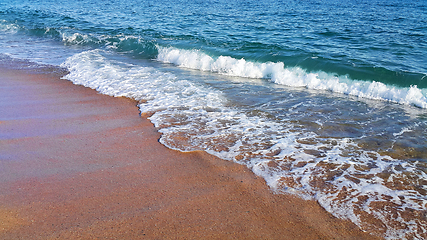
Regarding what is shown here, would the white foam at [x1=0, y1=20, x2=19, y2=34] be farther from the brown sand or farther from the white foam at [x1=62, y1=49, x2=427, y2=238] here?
the brown sand

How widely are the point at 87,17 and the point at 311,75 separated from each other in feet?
60.1

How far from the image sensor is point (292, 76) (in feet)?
31.3

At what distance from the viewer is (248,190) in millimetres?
3914

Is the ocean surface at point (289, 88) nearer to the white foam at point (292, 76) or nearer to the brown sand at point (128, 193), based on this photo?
the white foam at point (292, 76)

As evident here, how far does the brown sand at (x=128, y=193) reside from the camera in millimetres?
3244

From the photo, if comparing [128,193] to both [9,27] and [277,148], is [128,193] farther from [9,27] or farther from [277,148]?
[9,27]

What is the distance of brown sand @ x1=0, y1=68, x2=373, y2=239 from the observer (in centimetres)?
324

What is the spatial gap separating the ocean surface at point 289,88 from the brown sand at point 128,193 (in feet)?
1.15

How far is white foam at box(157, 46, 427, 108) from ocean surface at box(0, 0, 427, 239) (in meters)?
0.04

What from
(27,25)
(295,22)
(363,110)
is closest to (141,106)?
(363,110)

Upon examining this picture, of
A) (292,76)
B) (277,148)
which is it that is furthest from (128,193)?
(292,76)

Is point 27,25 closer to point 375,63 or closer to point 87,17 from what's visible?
point 87,17

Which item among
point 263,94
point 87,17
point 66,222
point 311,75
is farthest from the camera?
point 87,17

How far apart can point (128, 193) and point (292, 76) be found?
7.08m
